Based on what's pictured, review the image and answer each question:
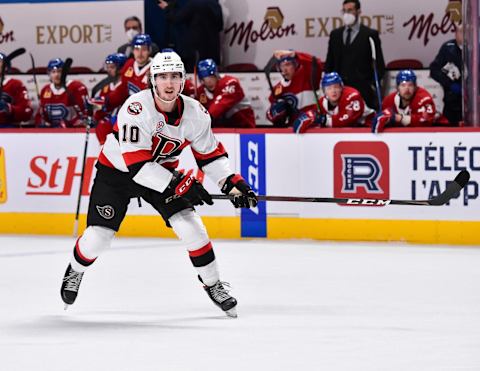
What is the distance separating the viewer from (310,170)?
9305mm

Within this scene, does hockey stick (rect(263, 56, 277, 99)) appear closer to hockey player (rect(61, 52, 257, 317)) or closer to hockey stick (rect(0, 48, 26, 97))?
hockey stick (rect(0, 48, 26, 97))

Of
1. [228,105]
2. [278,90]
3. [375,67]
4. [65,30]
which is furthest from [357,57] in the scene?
[65,30]

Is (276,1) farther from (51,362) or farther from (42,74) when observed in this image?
(51,362)

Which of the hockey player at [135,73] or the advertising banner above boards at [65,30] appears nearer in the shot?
the hockey player at [135,73]

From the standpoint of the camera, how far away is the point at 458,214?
8914 mm

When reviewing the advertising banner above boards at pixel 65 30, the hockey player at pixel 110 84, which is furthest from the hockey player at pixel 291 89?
the advertising banner above boards at pixel 65 30

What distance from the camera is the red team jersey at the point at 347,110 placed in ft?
31.4

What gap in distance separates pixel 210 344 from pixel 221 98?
15.4 ft

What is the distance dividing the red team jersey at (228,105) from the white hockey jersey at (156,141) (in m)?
3.67

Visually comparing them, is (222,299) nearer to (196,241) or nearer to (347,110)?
(196,241)

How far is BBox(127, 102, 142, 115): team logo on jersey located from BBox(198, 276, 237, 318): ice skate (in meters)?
0.93

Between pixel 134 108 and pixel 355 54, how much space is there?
4.36 m

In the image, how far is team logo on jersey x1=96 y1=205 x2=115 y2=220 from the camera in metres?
6.35

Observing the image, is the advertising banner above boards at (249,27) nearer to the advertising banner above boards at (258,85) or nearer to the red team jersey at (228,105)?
the advertising banner above boards at (258,85)
